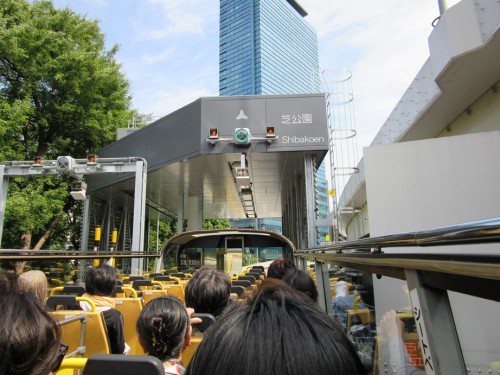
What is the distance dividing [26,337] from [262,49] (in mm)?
77422

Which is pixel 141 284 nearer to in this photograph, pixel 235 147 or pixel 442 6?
pixel 235 147

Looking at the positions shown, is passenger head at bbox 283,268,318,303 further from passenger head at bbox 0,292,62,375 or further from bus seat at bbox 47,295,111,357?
passenger head at bbox 0,292,62,375

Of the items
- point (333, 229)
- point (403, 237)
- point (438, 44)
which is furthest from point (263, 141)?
point (403, 237)

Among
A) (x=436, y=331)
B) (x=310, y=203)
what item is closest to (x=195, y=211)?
(x=310, y=203)

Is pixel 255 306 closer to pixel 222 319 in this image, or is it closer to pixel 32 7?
pixel 222 319

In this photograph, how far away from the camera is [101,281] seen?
3615mm

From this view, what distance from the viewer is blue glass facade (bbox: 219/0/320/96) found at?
65688 mm

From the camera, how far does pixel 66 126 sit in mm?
20703

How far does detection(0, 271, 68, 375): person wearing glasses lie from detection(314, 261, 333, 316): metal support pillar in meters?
3.39

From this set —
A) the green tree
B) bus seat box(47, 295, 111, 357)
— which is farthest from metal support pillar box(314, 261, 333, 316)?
the green tree

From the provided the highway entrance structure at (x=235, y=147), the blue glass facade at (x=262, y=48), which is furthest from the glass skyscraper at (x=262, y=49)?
the highway entrance structure at (x=235, y=147)

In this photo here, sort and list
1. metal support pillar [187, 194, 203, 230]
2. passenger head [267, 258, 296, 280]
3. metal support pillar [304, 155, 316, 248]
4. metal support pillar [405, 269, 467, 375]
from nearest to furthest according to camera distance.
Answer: metal support pillar [405, 269, 467, 375] → passenger head [267, 258, 296, 280] → metal support pillar [304, 155, 316, 248] → metal support pillar [187, 194, 203, 230]

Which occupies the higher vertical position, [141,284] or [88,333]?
[141,284]

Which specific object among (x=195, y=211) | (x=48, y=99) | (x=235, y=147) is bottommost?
(x=195, y=211)
